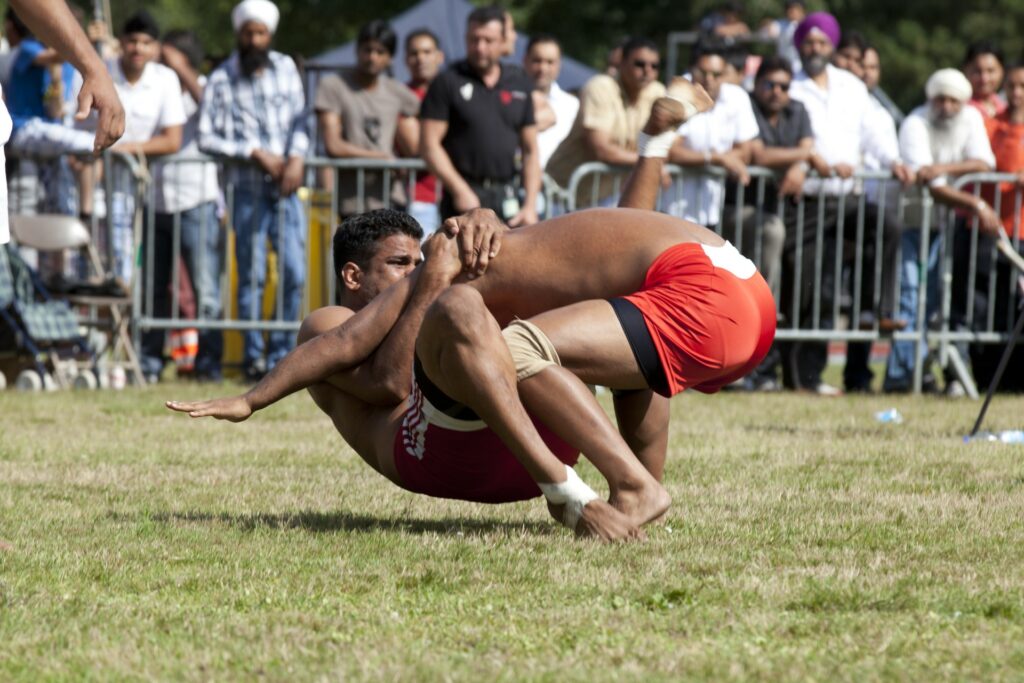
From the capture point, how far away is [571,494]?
512cm

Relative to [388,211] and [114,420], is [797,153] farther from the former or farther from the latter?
[388,211]

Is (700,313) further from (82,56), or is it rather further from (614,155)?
(614,155)

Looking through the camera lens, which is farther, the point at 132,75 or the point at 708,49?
the point at 132,75

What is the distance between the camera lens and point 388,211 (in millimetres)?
6043

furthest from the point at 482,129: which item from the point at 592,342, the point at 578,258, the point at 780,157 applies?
the point at 592,342

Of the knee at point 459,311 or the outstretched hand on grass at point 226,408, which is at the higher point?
the knee at point 459,311

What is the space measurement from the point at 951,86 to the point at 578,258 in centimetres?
701

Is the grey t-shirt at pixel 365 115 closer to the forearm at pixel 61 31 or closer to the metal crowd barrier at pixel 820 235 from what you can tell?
the metal crowd barrier at pixel 820 235

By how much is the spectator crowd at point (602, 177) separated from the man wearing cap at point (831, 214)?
2 cm

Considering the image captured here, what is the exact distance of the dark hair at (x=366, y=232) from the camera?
19.6 feet

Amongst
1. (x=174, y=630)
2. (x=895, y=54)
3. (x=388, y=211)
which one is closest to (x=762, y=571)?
(x=174, y=630)

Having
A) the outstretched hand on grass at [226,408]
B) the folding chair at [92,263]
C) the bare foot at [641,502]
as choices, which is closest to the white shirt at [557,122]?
the folding chair at [92,263]

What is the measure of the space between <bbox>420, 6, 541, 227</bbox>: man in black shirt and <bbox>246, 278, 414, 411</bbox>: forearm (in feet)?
17.0

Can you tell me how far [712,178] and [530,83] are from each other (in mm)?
1404
